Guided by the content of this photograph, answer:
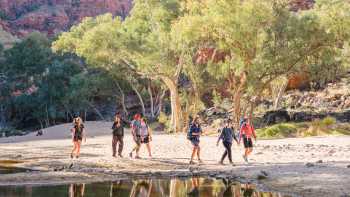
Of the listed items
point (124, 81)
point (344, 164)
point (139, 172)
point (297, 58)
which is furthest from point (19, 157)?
point (124, 81)

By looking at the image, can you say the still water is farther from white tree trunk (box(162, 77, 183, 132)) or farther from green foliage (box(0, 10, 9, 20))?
green foliage (box(0, 10, 9, 20))

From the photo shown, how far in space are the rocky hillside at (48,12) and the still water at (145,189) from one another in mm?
79459

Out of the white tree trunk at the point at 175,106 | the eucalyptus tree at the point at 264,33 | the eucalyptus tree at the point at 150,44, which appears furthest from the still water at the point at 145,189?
the white tree trunk at the point at 175,106

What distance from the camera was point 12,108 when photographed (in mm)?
62344

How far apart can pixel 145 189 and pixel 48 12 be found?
290 feet

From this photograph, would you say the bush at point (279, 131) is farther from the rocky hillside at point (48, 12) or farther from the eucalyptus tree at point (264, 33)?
the rocky hillside at point (48, 12)

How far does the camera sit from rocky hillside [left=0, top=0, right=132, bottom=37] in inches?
3674

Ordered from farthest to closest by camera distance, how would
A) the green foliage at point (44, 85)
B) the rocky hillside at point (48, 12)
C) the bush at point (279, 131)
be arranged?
the rocky hillside at point (48, 12)
the green foliage at point (44, 85)
the bush at point (279, 131)

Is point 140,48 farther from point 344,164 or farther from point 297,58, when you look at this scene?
point 344,164

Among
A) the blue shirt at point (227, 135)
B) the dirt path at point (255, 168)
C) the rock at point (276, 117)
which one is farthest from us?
the rock at point (276, 117)

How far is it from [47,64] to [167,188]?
4995cm

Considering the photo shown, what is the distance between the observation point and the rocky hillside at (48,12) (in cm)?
9331

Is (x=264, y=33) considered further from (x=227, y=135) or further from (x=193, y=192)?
(x=193, y=192)

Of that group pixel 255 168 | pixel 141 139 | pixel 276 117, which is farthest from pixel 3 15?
pixel 255 168
